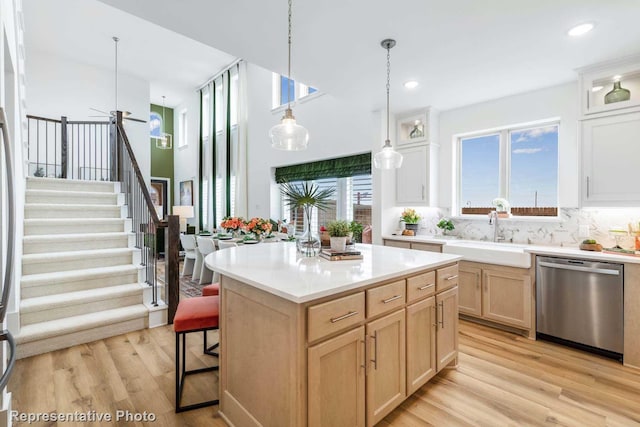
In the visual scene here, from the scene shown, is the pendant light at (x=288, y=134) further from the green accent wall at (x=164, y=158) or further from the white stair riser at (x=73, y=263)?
the green accent wall at (x=164, y=158)

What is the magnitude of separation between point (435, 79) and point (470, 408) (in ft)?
10.1

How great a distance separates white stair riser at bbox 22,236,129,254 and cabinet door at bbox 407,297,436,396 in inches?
147

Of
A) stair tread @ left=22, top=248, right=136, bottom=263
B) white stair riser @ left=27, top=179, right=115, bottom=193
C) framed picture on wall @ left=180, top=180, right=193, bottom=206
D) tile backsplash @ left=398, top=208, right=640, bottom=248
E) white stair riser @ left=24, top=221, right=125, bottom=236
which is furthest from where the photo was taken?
framed picture on wall @ left=180, top=180, right=193, bottom=206

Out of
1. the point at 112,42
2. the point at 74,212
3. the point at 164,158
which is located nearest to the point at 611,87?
the point at 74,212

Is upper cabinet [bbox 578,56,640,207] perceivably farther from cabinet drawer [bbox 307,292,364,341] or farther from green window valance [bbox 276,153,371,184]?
cabinet drawer [bbox 307,292,364,341]

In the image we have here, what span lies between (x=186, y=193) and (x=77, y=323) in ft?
23.2

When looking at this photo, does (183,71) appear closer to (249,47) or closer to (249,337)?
(249,47)

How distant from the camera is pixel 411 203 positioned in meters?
4.46

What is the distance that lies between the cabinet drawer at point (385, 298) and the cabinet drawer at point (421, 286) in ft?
0.25

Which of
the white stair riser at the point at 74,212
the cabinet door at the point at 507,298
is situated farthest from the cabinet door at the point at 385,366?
the white stair riser at the point at 74,212

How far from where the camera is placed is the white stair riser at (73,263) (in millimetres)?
3320

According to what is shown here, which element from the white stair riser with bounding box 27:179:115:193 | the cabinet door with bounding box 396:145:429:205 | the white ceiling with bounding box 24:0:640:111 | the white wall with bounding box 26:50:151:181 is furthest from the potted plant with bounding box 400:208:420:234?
the white wall with bounding box 26:50:151:181

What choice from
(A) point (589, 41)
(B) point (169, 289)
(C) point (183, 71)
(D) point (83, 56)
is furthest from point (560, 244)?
(D) point (83, 56)

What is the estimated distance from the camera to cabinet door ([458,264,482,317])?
3.47m
